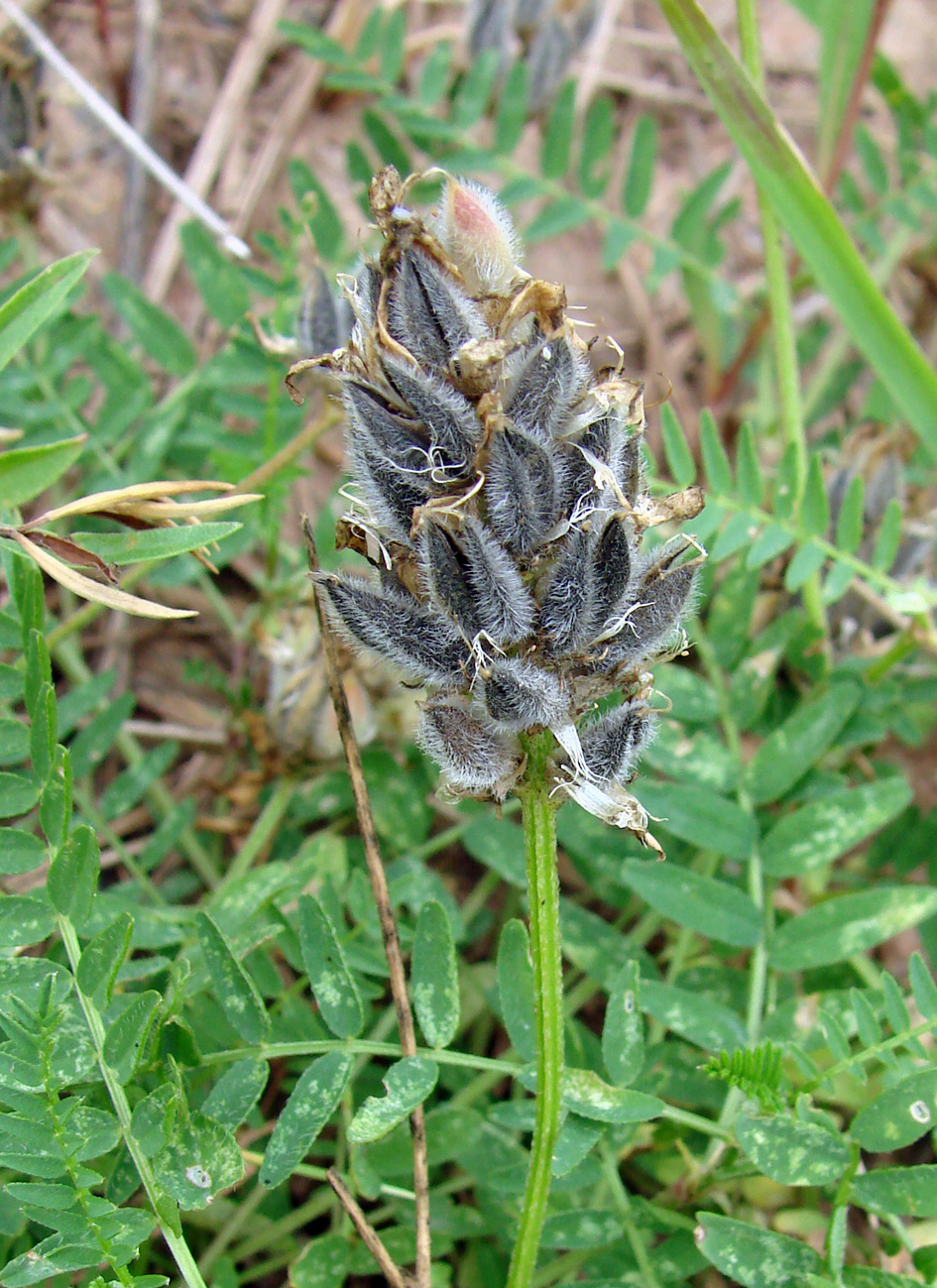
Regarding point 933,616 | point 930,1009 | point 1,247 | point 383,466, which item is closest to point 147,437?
point 1,247

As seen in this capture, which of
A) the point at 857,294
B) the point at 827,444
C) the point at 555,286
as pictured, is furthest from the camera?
the point at 827,444

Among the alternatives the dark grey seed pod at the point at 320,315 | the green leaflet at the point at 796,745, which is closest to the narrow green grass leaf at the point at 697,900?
the green leaflet at the point at 796,745

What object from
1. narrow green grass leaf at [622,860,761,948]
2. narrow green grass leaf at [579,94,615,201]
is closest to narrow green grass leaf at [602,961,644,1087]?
narrow green grass leaf at [622,860,761,948]

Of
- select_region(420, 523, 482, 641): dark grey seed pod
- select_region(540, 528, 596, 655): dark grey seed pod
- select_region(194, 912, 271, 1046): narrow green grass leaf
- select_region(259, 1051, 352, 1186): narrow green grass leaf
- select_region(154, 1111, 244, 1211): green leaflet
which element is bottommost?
select_region(259, 1051, 352, 1186): narrow green grass leaf

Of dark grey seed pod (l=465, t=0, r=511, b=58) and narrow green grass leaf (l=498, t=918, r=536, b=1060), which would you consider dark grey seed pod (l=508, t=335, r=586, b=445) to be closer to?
narrow green grass leaf (l=498, t=918, r=536, b=1060)

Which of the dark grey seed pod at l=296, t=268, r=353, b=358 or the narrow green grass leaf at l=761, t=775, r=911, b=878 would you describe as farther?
the dark grey seed pod at l=296, t=268, r=353, b=358

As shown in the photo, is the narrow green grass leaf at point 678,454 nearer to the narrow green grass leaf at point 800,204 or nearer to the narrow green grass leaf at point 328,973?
the narrow green grass leaf at point 800,204

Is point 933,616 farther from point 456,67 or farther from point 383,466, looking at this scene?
point 456,67
